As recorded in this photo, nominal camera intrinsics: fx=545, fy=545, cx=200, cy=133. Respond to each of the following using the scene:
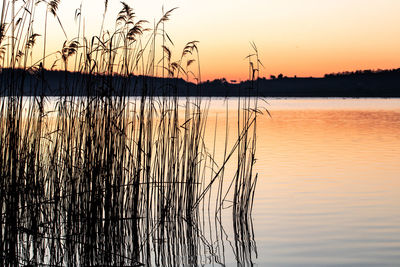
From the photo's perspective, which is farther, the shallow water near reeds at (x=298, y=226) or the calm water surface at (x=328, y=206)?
the calm water surface at (x=328, y=206)

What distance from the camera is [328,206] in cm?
863

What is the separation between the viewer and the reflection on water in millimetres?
6152

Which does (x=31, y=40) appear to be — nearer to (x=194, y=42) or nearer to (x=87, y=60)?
(x=87, y=60)

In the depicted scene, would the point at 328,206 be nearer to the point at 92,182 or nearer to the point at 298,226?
the point at 298,226

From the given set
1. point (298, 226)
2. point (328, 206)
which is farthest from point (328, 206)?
point (298, 226)

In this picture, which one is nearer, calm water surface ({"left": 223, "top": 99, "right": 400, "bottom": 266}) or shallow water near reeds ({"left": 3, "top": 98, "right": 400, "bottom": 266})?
shallow water near reeds ({"left": 3, "top": 98, "right": 400, "bottom": 266})

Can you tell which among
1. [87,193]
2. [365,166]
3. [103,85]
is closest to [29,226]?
[87,193]

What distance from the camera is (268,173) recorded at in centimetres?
1184

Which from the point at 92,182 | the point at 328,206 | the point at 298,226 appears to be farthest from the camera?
the point at 328,206

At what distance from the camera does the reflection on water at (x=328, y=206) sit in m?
6.15

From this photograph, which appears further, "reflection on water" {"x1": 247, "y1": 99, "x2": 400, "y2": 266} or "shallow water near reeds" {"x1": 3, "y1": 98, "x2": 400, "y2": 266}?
"reflection on water" {"x1": 247, "y1": 99, "x2": 400, "y2": 266}

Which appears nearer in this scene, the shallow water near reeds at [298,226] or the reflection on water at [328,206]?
the shallow water near reeds at [298,226]

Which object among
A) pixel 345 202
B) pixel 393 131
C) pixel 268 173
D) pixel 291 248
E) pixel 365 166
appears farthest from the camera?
pixel 393 131

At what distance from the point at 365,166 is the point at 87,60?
9.28 metres
